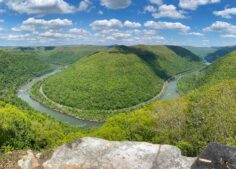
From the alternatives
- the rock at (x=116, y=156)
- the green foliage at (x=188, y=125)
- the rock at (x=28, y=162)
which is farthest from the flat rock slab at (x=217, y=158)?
the green foliage at (x=188, y=125)

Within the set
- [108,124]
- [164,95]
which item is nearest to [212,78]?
[164,95]

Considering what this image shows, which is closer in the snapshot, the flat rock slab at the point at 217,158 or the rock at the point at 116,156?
the flat rock slab at the point at 217,158

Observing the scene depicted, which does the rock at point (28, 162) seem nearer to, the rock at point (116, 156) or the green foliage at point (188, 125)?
the rock at point (116, 156)

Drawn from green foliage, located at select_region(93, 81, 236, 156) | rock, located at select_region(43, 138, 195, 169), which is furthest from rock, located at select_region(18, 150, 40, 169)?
green foliage, located at select_region(93, 81, 236, 156)

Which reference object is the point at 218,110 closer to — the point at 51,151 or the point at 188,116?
the point at 188,116

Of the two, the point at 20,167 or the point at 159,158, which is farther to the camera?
the point at 20,167

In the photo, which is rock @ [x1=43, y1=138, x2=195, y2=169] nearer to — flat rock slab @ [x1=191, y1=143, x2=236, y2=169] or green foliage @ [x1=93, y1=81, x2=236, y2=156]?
flat rock slab @ [x1=191, y1=143, x2=236, y2=169]
